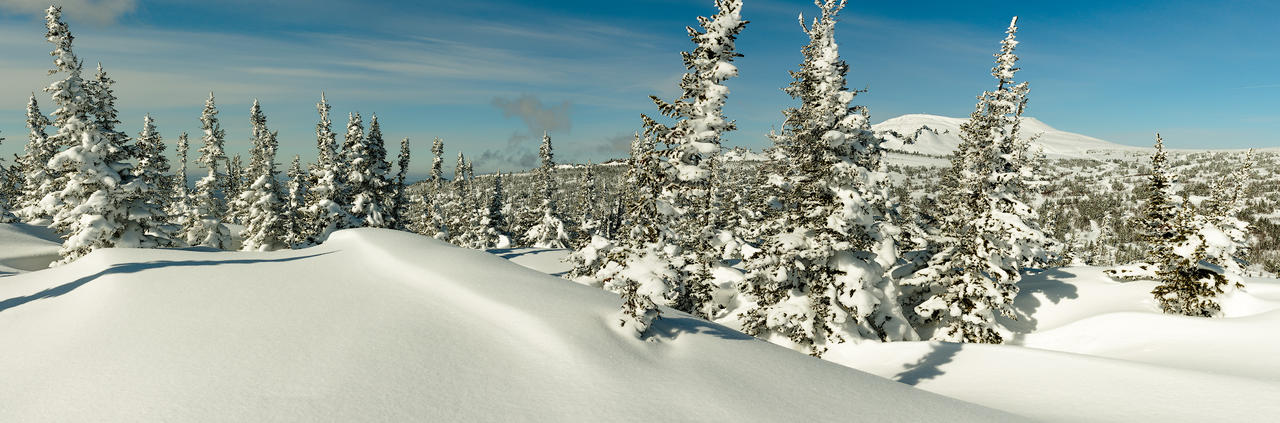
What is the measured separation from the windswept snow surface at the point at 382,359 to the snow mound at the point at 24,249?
105 feet

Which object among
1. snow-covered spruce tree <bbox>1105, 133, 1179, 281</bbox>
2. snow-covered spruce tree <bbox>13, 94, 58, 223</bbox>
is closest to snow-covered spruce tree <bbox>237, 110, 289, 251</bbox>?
snow-covered spruce tree <bbox>13, 94, 58, 223</bbox>

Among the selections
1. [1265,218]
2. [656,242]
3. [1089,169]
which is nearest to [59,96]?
[656,242]

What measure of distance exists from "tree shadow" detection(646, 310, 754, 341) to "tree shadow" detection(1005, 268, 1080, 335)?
2062 centimetres

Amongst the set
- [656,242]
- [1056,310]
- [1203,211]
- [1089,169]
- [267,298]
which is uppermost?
[1089,169]

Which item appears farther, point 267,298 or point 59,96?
point 59,96

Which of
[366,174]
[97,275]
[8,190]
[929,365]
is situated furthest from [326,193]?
[8,190]

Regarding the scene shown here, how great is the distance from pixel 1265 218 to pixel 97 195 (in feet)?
432

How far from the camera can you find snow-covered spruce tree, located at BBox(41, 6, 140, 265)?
21.8 m

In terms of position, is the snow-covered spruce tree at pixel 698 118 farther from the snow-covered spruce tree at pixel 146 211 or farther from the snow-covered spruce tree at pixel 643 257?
the snow-covered spruce tree at pixel 146 211

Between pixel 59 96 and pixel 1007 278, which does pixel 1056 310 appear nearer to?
pixel 1007 278

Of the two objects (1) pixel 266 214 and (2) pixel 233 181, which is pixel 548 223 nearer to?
(1) pixel 266 214

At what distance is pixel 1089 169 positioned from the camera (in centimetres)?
17150

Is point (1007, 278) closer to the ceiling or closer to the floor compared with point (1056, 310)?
closer to the ceiling

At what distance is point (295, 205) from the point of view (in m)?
37.4
